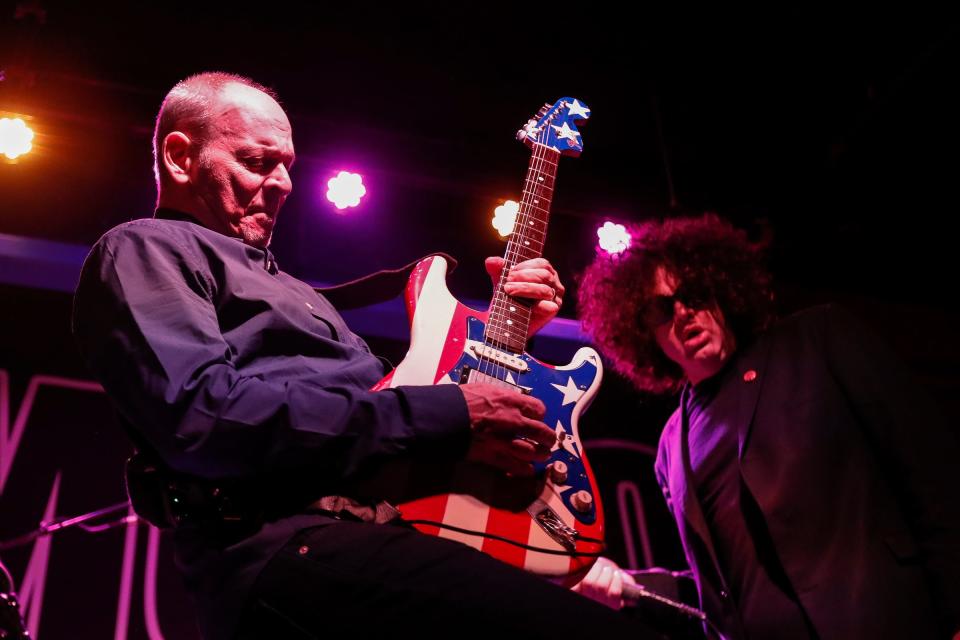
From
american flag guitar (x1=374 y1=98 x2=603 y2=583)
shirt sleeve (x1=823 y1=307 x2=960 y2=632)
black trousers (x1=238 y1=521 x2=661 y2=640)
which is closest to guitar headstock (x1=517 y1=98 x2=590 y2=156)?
american flag guitar (x1=374 y1=98 x2=603 y2=583)

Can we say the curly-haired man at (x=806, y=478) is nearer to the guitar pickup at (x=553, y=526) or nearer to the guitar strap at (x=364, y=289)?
the guitar pickup at (x=553, y=526)

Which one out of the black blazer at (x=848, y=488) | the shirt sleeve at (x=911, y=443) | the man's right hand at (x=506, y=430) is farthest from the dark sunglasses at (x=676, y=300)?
the man's right hand at (x=506, y=430)

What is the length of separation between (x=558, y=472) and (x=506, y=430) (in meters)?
0.28

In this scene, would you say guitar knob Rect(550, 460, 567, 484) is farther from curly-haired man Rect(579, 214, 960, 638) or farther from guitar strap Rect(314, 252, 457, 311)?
guitar strap Rect(314, 252, 457, 311)

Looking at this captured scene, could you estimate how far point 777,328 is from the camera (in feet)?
9.23

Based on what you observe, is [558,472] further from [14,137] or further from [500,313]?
[14,137]

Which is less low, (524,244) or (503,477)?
(524,244)

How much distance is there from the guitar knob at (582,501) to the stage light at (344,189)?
3375mm

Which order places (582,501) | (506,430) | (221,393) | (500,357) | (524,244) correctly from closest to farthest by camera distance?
(221,393)
(506,430)
(582,501)
(500,357)
(524,244)

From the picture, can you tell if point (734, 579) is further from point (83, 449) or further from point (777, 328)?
point (83, 449)

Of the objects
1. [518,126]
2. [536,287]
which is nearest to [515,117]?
[518,126]

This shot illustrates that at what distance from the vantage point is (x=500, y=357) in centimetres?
204

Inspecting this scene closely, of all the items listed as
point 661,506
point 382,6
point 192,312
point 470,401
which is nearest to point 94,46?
point 382,6

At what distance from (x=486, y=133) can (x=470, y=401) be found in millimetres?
4087
